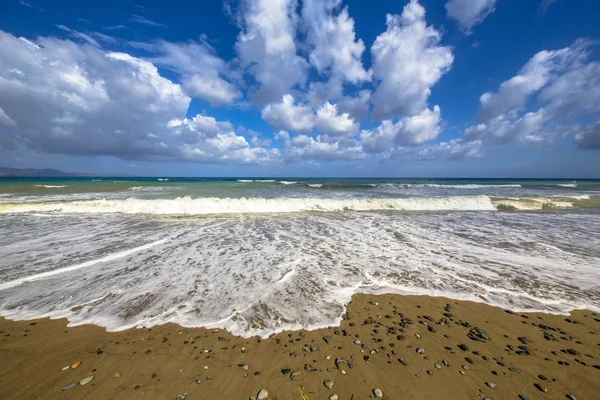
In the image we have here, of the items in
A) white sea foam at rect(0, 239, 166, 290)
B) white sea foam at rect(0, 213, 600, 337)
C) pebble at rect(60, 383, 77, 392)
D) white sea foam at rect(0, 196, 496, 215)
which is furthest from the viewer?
white sea foam at rect(0, 196, 496, 215)

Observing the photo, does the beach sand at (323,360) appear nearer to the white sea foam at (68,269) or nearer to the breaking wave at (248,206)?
the white sea foam at (68,269)

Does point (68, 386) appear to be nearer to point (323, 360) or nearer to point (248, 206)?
point (323, 360)

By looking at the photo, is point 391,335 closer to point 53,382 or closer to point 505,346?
point 505,346

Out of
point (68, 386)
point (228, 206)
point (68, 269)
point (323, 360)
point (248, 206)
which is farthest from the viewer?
point (248, 206)

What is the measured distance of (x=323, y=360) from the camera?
314 centimetres

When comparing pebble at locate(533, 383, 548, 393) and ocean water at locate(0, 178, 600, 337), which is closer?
pebble at locate(533, 383, 548, 393)

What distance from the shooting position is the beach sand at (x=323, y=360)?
2709 millimetres

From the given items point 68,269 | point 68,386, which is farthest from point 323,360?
point 68,269

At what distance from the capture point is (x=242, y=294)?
492cm

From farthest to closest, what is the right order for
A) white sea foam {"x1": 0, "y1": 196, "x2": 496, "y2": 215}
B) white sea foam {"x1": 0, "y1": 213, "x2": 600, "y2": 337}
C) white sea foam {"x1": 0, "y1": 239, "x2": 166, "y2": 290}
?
white sea foam {"x1": 0, "y1": 196, "x2": 496, "y2": 215} < white sea foam {"x1": 0, "y1": 239, "x2": 166, "y2": 290} < white sea foam {"x1": 0, "y1": 213, "x2": 600, "y2": 337}

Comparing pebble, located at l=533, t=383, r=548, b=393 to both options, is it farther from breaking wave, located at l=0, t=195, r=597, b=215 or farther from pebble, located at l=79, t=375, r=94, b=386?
breaking wave, located at l=0, t=195, r=597, b=215

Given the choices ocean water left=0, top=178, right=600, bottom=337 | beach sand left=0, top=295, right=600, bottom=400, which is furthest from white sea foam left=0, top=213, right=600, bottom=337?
beach sand left=0, top=295, right=600, bottom=400

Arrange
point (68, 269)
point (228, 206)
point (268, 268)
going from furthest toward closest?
point (228, 206)
point (268, 268)
point (68, 269)

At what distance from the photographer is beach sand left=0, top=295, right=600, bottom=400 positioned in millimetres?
2709
